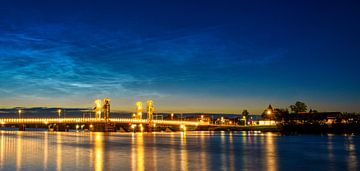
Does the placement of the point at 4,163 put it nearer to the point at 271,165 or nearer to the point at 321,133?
the point at 271,165

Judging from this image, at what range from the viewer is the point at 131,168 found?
34812 mm

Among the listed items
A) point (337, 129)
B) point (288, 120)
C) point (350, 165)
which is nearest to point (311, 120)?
point (288, 120)

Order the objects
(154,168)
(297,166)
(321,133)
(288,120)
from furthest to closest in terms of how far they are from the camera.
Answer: (288,120), (321,133), (297,166), (154,168)

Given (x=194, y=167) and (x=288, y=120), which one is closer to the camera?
(x=194, y=167)

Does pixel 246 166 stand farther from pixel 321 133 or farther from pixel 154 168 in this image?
pixel 321 133

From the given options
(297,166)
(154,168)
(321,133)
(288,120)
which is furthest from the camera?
(288,120)

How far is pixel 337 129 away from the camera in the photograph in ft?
458

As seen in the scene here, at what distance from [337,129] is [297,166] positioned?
110 meters

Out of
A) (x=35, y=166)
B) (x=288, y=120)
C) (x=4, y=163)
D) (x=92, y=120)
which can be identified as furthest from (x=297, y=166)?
(x=92, y=120)

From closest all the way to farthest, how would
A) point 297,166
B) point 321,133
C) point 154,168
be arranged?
point 154,168 < point 297,166 < point 321,133

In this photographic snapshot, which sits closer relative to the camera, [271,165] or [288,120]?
[271,165]

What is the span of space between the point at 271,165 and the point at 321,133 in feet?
354

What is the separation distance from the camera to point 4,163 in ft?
126

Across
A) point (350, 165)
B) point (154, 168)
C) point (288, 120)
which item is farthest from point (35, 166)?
point (288, 120)
